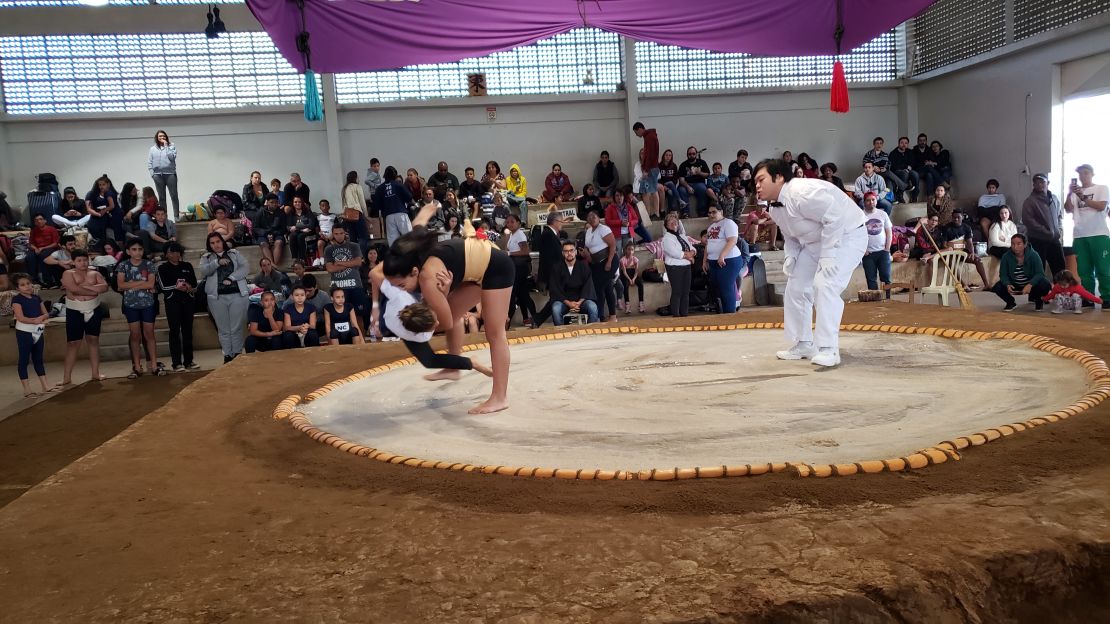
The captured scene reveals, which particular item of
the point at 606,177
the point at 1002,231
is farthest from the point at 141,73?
the point at 1002,231

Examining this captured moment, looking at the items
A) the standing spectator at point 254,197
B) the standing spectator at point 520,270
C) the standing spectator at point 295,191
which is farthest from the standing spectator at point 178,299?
the standing spectator at point 254,197

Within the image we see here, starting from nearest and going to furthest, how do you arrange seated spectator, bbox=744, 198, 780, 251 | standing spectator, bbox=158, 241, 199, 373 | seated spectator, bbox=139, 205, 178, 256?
standing spectator, bbox=158, 241, 199, 373
seated spectator, bbox=139, 205, 178, 256
seated spectator, bbox=744, 198, 780, 251

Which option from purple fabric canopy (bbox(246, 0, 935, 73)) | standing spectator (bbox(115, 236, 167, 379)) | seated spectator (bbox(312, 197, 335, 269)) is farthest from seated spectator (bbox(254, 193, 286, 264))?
purple fabric canopy (bbox(246, 0, 935, 73))

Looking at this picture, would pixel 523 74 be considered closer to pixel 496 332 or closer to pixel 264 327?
pixel 264 327

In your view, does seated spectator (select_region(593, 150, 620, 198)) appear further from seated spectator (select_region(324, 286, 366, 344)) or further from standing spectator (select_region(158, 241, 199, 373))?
standing spectator (select_region(158, 241, 199, 373))

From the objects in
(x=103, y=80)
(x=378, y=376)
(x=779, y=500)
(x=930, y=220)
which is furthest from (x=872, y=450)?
(x=103, y=80)

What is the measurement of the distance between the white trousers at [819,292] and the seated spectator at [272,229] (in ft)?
20.6

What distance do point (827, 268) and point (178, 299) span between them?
488 cm

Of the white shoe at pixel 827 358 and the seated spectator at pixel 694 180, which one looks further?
the seated spectator at pixel 694 180

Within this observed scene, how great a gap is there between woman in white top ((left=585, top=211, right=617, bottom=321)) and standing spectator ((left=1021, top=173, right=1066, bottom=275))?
3446mm

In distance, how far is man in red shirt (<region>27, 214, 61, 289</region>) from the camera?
25.9 feet

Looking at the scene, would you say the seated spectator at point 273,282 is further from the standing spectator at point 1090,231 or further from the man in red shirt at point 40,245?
the standing spectator at point 1090,231

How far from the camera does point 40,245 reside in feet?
26.1

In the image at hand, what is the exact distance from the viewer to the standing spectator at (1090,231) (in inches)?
244
